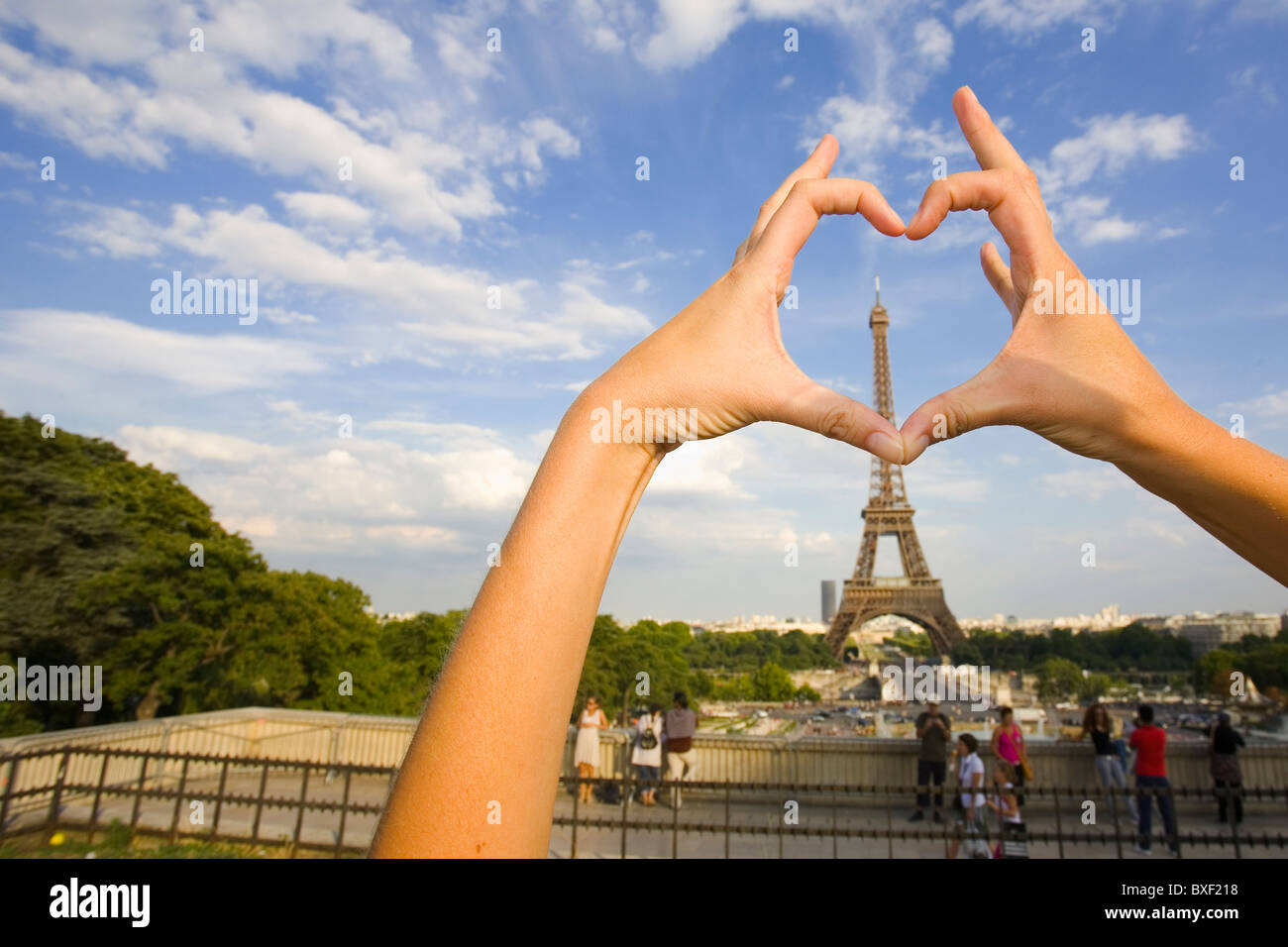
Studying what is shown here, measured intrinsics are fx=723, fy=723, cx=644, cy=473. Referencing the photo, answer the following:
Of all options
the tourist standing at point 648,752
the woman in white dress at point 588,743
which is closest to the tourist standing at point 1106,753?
the tourist standing at point 648,752

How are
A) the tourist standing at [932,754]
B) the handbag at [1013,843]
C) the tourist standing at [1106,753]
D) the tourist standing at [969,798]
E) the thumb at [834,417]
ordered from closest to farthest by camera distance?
the thumb at [834,417] → the handbag at [1013,843] → the tourist standing at [969,798] → the tourist standing at [1106,753] → the tourist standing at [932,754]

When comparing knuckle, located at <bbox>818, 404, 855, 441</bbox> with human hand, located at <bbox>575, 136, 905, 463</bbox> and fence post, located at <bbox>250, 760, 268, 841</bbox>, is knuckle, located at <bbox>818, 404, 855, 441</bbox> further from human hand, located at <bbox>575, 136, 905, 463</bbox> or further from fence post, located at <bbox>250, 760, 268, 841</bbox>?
fence post, located at <bbox>250, 760, 268, 841</bbox>

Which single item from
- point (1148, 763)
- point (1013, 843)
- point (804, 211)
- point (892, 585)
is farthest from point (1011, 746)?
point (892, 585)

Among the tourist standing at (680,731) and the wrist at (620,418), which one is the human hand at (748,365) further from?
the tourist standing at (680,731)

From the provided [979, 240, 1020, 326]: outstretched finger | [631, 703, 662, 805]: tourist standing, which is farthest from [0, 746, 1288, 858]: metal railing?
[979, 240, 1020, 326]: outstretched finger

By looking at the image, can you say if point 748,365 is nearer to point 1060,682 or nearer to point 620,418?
point 620,418
